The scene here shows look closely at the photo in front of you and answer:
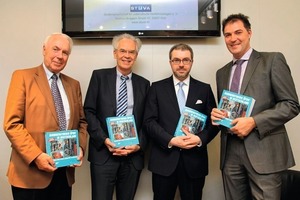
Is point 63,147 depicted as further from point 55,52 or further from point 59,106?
point 55,52

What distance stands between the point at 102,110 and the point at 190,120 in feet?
2.25

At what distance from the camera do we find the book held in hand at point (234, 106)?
1694 mm

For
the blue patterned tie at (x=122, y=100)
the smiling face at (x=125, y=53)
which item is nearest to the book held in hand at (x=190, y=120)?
the blue patterned tie at (x=122, y=100)

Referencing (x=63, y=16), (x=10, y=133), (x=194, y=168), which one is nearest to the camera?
(x=10, y=133)

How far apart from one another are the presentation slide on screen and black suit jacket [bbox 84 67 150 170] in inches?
24.9

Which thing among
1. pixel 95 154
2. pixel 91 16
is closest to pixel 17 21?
pixel 91 16

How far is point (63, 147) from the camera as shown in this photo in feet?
5.77

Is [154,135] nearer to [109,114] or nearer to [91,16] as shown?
[109,114]

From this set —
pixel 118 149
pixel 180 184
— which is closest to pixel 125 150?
pixel 118 149

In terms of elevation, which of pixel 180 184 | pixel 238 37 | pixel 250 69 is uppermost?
pixel 238 37

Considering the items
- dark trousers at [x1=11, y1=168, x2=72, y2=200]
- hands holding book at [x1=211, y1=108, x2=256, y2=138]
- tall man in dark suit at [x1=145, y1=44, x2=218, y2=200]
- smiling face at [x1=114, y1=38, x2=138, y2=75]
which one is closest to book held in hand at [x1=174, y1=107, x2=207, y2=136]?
tall man in dark suit at [x1=145, y1=44, x2=218, y2=200]

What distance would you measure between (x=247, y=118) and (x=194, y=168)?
0.57 m

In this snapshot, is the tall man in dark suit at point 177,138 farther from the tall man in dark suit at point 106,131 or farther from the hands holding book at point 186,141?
the tall man in dark suit at point 106,131

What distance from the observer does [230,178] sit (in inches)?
73.6
